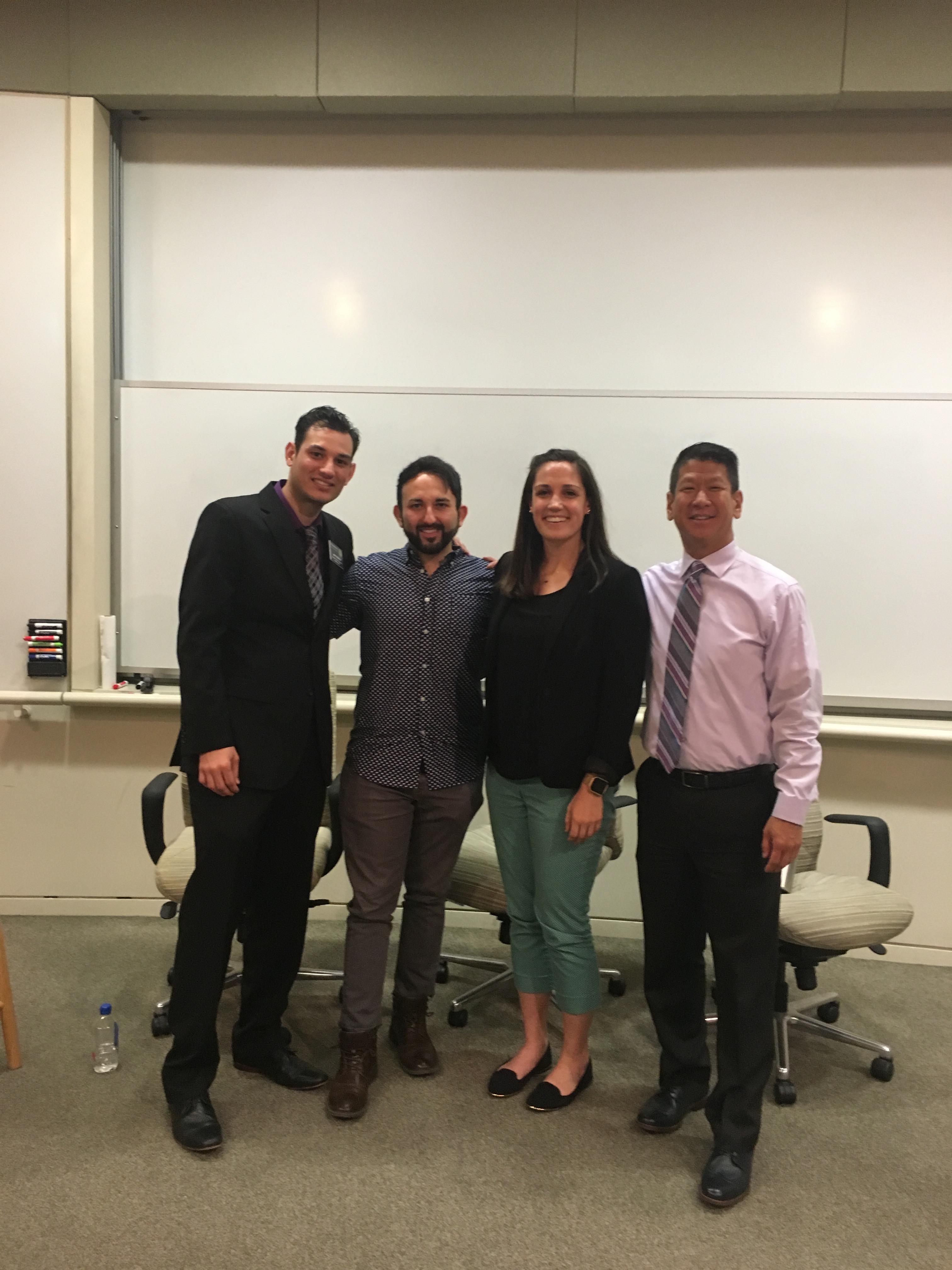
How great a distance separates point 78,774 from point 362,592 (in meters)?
1.83

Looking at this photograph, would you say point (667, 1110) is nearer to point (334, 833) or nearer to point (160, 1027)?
point (334, 833)

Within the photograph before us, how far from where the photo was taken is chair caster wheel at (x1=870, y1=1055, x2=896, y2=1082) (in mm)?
2307

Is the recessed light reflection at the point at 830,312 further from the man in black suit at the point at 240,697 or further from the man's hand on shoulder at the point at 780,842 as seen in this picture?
the man's hand on shoulder at the point at 780,842

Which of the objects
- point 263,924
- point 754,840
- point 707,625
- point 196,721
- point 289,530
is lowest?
point 263,924

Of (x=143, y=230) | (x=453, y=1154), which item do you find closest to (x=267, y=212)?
(x=143, y=230)

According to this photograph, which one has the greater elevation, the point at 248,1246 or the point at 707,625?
the point at 707,625

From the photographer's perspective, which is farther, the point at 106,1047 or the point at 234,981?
the point at 234,981

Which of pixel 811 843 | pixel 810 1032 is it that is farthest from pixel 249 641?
pixel 810 1032

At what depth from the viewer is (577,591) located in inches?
76.1

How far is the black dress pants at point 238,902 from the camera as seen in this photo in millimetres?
1909

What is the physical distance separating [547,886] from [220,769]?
874 mm

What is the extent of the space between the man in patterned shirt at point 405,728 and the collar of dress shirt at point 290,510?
214 millimetres

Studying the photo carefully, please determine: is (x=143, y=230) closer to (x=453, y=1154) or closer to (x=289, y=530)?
(x=289, y=530)

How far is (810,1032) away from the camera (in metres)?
2.47
